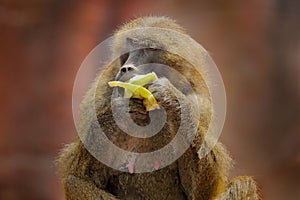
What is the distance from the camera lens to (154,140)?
118 inches

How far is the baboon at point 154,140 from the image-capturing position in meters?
2.94

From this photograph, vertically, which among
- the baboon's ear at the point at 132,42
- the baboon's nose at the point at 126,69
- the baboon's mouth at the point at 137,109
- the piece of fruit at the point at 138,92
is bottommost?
the baboon's mouth at the point at 137,109

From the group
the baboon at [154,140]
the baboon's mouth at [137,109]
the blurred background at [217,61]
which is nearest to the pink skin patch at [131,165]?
the baboon at [154,140]

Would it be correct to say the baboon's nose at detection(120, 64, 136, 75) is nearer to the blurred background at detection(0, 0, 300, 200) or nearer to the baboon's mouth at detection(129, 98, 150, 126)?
the baboon's mouth at detection(129, 98, 150, 126)

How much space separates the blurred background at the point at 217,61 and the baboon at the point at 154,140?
3.69ft

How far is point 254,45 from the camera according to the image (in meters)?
4.30

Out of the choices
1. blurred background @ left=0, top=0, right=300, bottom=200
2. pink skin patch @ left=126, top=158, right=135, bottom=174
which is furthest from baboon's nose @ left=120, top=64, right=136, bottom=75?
blurred background @ left=0, top=0, right=300, bottom=200

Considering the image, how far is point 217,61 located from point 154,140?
4.60ft

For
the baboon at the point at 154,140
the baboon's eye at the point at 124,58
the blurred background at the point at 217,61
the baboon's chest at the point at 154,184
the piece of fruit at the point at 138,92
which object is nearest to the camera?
the piece of fruit at the point at 138,92

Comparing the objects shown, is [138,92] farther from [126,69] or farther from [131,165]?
[131,165]

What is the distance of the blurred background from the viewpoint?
4.30 meters

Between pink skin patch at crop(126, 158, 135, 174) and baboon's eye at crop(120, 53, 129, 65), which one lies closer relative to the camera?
pink skin patch at crop(126, 158, 135, 174)

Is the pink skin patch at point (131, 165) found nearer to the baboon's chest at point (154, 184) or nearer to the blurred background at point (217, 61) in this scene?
the baboon's chest at point (154, 184)

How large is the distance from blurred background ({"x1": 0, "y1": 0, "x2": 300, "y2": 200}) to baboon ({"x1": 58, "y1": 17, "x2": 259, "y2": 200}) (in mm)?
1126
